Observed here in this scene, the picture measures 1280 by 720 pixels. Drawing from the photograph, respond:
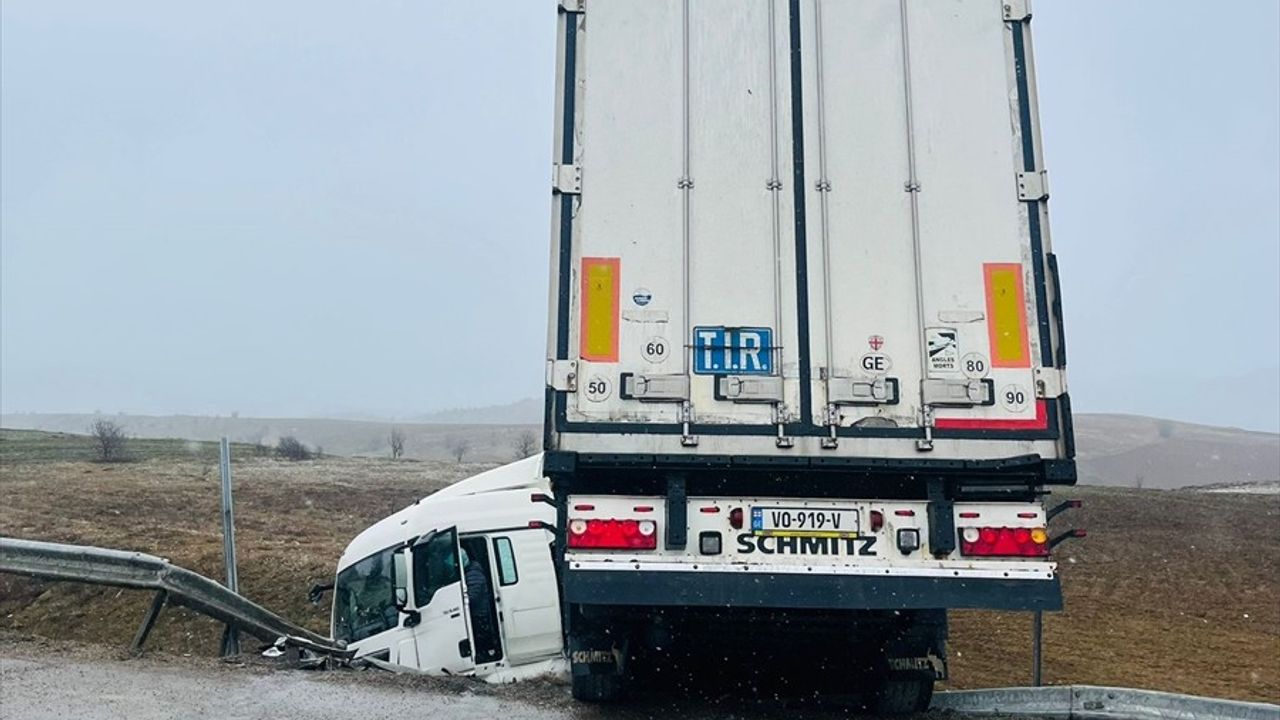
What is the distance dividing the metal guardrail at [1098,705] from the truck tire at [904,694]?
257 millimetres

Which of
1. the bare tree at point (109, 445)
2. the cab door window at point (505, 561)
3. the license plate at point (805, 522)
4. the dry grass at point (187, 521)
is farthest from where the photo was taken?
the bare tree at point (109, 445)

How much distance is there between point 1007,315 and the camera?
262 inches

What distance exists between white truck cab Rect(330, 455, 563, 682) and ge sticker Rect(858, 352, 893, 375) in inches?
152

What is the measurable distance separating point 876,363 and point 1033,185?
1338 mm

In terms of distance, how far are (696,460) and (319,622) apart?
1033 cm

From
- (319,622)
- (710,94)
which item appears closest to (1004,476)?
(710,94)

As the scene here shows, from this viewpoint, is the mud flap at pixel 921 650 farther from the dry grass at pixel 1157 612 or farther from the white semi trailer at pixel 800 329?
the dry grass at pixel 1157 612

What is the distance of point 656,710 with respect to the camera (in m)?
7.38

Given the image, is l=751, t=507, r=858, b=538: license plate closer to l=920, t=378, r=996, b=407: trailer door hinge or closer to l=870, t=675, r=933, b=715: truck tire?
l=920, t=378, r=996, b=407: trailer door hinge

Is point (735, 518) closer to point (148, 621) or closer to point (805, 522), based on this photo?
point (805, 522)

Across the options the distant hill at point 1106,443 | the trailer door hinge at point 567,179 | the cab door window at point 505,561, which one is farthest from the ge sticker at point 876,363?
the distant hill at point 1106,443

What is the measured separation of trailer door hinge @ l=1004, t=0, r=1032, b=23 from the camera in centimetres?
707

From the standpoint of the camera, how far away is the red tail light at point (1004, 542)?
642 centimetres

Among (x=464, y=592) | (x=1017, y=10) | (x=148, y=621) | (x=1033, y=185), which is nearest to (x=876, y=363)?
(x=1033, y=185)
